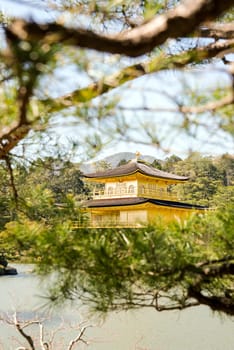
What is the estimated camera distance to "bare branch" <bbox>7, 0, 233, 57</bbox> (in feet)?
0.74

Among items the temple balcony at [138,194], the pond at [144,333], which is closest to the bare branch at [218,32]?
the pond at [144,333]

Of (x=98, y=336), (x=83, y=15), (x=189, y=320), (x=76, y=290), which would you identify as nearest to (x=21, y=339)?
(x=98, y=336)

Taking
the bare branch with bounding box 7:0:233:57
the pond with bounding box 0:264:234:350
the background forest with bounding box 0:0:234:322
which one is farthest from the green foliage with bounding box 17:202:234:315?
the pond with bounding box 0:264:234:350

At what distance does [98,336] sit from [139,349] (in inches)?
20.1

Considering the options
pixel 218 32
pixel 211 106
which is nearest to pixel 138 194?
pixel 218 32

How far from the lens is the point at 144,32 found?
24 cm

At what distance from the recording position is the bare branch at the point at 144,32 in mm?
226

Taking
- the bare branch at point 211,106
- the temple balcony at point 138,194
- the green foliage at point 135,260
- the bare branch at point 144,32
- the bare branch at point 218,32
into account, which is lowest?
the green foliage at point 135,260

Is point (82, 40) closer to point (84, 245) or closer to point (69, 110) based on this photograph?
point (69, 110)

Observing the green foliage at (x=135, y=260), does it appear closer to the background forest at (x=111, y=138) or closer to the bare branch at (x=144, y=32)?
the background forest at (x=111, y=138)

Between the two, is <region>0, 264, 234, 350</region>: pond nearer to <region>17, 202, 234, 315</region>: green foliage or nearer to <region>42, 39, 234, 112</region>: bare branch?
<region>17, 202, 234, 315</region>: green foliage

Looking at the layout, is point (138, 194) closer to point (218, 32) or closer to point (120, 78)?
point (218, 32)

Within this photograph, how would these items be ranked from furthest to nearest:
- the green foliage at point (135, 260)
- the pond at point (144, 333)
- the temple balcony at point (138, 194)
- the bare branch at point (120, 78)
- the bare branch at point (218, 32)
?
the temple balcony at point (138, 194) < the pond at point (144, 333) < the bare branch at point (218, 32) < the green foliage at point (135, 260) < the bare branch at point (120, 78)

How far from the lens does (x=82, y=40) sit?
0.23 meters
